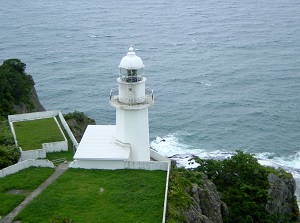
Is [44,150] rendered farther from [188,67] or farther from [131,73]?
[188,67]

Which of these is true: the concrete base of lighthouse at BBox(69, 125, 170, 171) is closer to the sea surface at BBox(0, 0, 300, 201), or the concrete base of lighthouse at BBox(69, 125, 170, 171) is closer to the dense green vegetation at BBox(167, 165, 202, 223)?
the dense green vegetation at BBox(167, 165, 202, 223)

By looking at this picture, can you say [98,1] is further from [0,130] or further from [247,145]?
[0,130]

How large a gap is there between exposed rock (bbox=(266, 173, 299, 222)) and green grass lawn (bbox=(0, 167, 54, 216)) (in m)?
18.7

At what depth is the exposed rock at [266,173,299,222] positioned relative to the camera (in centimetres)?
3922

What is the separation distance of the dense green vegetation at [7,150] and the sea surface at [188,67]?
29053mm

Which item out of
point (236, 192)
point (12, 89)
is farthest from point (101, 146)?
point (12, 89)

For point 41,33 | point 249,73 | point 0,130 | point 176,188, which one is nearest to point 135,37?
point 41,33

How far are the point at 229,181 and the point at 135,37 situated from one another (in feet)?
295

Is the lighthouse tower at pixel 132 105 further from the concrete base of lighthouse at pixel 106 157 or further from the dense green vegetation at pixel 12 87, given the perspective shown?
the dense green vegetation at pixel 12 87

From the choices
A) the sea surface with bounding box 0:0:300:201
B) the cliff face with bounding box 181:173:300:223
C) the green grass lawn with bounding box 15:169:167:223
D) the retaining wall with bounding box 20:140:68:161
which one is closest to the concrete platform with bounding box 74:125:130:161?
the green grass lawn with bounding box 15:169:167:223

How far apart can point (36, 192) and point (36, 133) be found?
11.2 m

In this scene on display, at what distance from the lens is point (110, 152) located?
33469 mm

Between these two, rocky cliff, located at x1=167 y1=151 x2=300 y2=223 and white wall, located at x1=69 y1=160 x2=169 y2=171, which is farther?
white wall, located at x1=69 y1=160 x2=169 y2=171

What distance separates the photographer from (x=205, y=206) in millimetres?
31891
